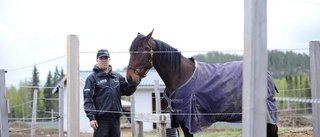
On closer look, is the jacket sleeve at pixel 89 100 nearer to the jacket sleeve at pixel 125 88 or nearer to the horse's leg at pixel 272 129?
the jacket sleeve at pixel 125 88

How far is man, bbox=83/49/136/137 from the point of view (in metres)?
4.74

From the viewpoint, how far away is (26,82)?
7025cm

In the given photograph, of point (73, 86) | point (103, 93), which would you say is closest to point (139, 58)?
point (103, 93)

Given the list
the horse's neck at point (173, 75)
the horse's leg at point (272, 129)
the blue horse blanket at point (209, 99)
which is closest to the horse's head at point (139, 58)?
the horse's neck at point (173, 75)

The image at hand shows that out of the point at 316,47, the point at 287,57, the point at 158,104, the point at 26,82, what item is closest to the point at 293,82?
the point at 287,57

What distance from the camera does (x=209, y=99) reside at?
4.63 m

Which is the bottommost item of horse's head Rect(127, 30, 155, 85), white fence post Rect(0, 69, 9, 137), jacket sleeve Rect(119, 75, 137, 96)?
white fence post Rect(0, 69, 9, 137)

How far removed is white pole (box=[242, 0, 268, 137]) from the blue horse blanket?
195cm

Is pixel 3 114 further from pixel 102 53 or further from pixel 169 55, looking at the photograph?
pixel 169 55

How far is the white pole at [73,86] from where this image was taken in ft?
11.9

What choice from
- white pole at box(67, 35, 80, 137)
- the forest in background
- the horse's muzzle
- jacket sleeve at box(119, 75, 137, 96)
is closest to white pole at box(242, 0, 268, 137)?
white pole at box(67, 35, 80, 137)

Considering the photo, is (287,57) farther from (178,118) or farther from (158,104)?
(178,118)

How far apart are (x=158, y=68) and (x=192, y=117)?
71 centimetres

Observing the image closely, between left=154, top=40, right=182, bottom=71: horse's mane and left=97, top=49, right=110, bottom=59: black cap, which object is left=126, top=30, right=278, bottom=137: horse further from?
left=97, top=49, right=110, bottom=59: black cap
